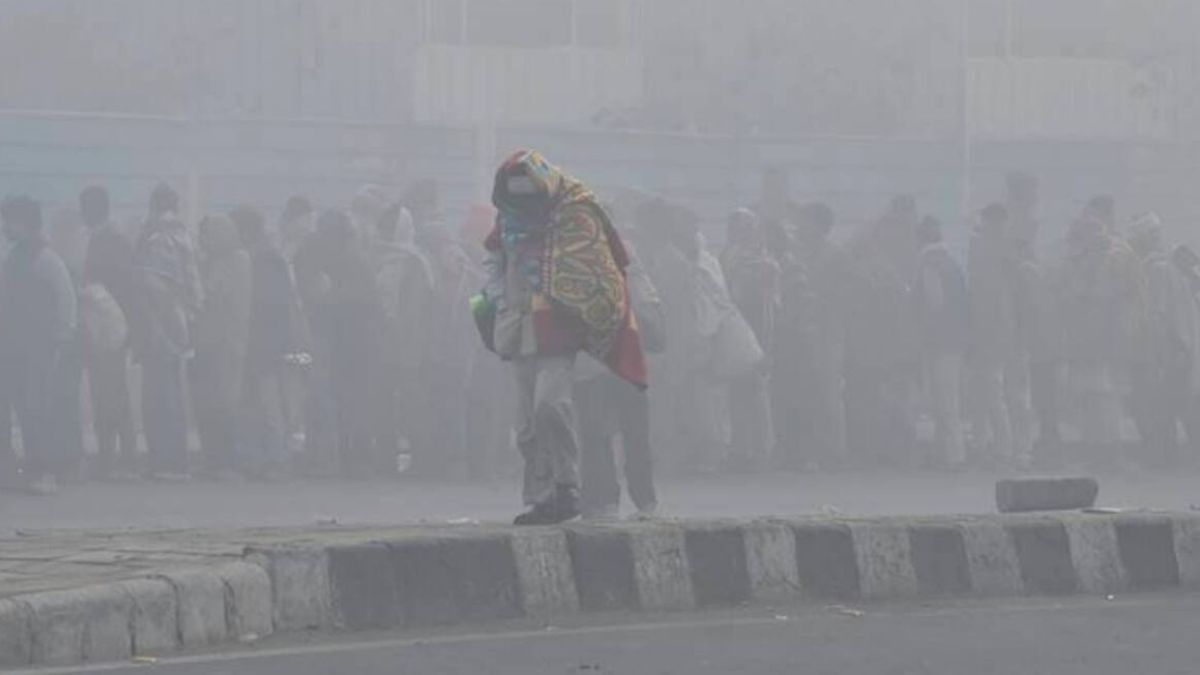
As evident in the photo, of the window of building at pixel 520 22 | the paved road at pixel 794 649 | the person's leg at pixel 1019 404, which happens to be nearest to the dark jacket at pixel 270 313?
the person's leg at pixel 1019 404

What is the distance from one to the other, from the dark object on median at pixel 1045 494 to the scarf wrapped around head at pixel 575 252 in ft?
5.14

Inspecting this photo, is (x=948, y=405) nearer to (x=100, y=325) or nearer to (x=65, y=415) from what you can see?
(x=100, y=325)

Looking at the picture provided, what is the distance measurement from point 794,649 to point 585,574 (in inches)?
50.4

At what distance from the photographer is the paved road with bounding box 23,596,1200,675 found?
7398 millimetres

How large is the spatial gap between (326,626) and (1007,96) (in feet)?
83.4

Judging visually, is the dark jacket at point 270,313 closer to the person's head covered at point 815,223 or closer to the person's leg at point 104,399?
the person's leg at point 104,399

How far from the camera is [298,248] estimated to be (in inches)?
703

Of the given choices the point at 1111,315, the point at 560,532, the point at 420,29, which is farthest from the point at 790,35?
the point at 560,532

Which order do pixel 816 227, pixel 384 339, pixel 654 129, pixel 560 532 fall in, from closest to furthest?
pixel 560 532 < pixel 384 339 < pixel 816 227 < pixel 654 129

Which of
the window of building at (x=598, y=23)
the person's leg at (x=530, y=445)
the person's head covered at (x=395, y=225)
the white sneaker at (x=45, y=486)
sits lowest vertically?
the white sneaker at (x=45, y=486)

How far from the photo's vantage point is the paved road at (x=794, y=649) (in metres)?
7.40

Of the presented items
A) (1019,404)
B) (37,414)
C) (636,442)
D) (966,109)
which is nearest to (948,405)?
(1019,404)

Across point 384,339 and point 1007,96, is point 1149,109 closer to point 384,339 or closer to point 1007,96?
point 1007,96

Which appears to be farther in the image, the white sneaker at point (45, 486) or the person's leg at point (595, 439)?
the white sneaker at point (45, 486)
